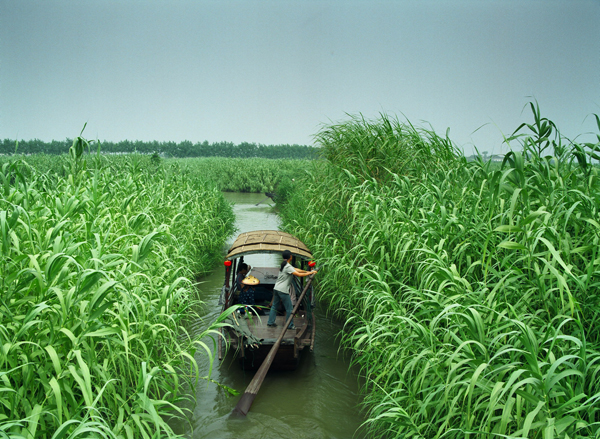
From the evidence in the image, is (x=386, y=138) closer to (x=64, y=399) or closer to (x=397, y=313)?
(x=397, y=313)

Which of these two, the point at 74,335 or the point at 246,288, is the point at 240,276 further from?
the point at 74,335

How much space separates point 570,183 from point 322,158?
16.5 ft

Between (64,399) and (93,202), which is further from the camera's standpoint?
(93,202)

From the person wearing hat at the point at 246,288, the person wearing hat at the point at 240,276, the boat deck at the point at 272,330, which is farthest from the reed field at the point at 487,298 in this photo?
the person wearing hat at the point at 240,276

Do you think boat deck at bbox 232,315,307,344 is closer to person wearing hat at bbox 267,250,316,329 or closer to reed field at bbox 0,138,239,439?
person wearing hat at bbox 267,250,316,329

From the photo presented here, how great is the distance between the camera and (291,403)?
187 inches

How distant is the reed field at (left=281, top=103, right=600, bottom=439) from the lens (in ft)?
7.59

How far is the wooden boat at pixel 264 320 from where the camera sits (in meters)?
5.00

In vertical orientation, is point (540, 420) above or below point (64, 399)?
above

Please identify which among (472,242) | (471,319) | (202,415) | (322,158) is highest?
(322,158)

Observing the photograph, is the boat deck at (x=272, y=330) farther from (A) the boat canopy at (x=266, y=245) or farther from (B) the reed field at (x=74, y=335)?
(B) the reed field at (x=74, y=335)

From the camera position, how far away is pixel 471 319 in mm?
2623

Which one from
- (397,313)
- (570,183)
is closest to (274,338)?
(397,313)

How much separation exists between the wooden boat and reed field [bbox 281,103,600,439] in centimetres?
75
